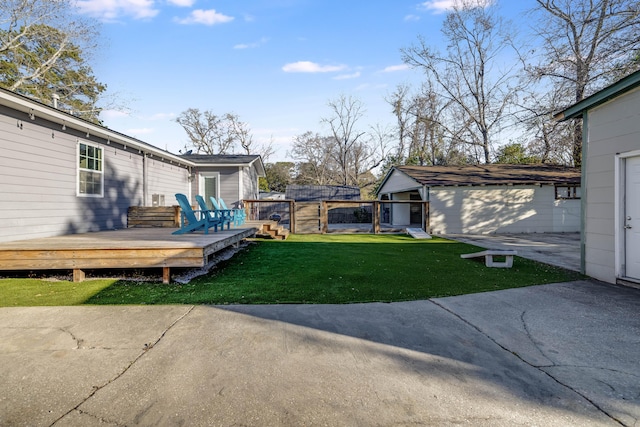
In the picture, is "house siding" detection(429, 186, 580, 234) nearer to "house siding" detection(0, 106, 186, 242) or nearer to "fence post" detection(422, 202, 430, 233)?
"fence post" detection(422, 202, 430, 233)

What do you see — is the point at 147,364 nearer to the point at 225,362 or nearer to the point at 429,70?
the point at 225,362

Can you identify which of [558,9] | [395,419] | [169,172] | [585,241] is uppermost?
[558,9]

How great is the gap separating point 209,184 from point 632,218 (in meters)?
13.8

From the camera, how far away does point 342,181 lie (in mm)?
38406

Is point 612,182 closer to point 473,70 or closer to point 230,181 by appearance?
point 230,181

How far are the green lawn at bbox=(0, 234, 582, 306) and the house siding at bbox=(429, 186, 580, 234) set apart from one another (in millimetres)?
7079

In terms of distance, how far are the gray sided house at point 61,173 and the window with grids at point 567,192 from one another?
17.1m

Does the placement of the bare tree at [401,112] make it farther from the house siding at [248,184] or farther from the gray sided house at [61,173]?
the gray sided house at [61,173]

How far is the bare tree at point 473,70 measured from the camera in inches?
936

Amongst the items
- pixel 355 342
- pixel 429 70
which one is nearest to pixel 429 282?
pixel 355 342

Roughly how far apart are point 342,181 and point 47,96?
27300 millimetres

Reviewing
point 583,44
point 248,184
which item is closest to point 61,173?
point 248,184

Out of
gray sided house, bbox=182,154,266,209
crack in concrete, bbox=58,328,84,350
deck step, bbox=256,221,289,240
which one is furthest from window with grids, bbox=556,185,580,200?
crack in concrete, bbox=58,328,84,350

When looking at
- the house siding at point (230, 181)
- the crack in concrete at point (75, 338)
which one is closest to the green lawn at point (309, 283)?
the crack in concrete at point (75, 338)
